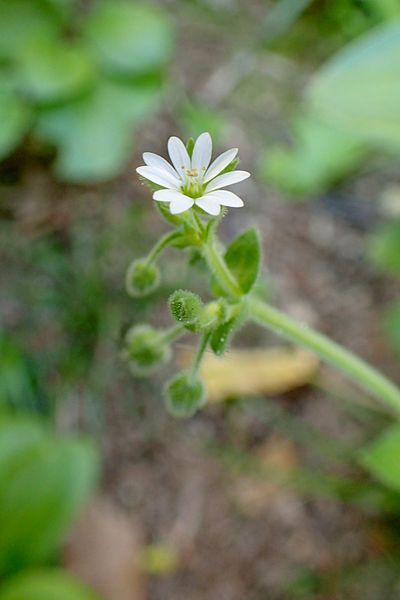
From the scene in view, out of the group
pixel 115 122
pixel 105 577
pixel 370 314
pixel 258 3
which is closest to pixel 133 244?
pixel 115 122

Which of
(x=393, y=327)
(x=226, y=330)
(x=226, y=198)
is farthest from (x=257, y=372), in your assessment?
(x=226, y=198)

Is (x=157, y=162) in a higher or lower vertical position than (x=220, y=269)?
higher

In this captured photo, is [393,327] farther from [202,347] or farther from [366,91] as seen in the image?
[202,347]

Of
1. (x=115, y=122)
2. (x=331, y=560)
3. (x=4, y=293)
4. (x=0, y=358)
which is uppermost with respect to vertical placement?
(x=115, y=122)

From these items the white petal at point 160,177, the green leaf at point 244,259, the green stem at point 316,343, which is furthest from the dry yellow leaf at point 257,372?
the white petal at point 160,177

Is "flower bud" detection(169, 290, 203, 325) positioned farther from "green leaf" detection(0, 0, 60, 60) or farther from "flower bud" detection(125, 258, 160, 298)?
"green leaf" detection(0, 0, 60, 60)

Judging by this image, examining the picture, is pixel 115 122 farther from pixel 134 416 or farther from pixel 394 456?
pixel 394 456
